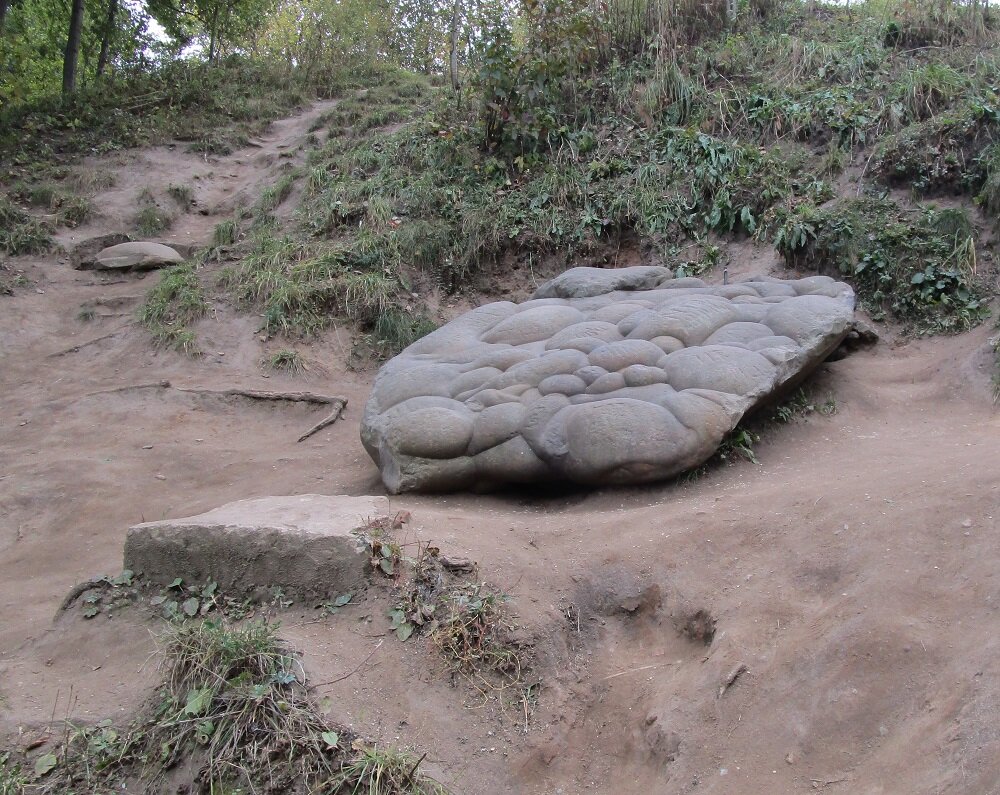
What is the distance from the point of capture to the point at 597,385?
14.4 ft

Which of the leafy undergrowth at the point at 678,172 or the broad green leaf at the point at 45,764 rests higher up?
the leafy undergrowth at the point at 678,172

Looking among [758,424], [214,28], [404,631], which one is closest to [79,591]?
[404,631]

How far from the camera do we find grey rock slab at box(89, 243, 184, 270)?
855cm

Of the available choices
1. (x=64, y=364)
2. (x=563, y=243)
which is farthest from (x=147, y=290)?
(x=563, y=243)

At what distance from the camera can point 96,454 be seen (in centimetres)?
569

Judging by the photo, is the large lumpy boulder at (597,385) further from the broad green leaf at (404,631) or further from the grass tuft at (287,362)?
the grass tuft at (287,362)

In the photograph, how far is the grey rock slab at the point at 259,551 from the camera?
127 inches

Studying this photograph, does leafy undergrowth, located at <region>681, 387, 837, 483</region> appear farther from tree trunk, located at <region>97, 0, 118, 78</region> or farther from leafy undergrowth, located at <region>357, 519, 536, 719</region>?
tree trunk, located at <region>97, 0, 118, 78</region>

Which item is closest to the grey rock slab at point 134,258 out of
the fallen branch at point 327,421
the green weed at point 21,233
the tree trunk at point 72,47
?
the green weed at point 21,233

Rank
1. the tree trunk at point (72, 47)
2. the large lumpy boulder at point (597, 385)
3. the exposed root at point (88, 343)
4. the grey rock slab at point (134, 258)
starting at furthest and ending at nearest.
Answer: the tree trunk at point (72, 47) → the grey rock slab at point (134, 258) → the exposed root at point (88, 343) → the large lumpy boulder at point (597, 385)

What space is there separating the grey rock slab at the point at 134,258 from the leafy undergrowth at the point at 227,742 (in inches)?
261

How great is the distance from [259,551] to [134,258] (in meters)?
6.28

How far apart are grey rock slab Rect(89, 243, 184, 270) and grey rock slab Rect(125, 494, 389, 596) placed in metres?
5.78

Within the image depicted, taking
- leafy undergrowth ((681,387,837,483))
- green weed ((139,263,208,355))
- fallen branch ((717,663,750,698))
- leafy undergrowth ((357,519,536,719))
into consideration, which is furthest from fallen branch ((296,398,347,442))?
fallen branch ((717,663,750,698))
